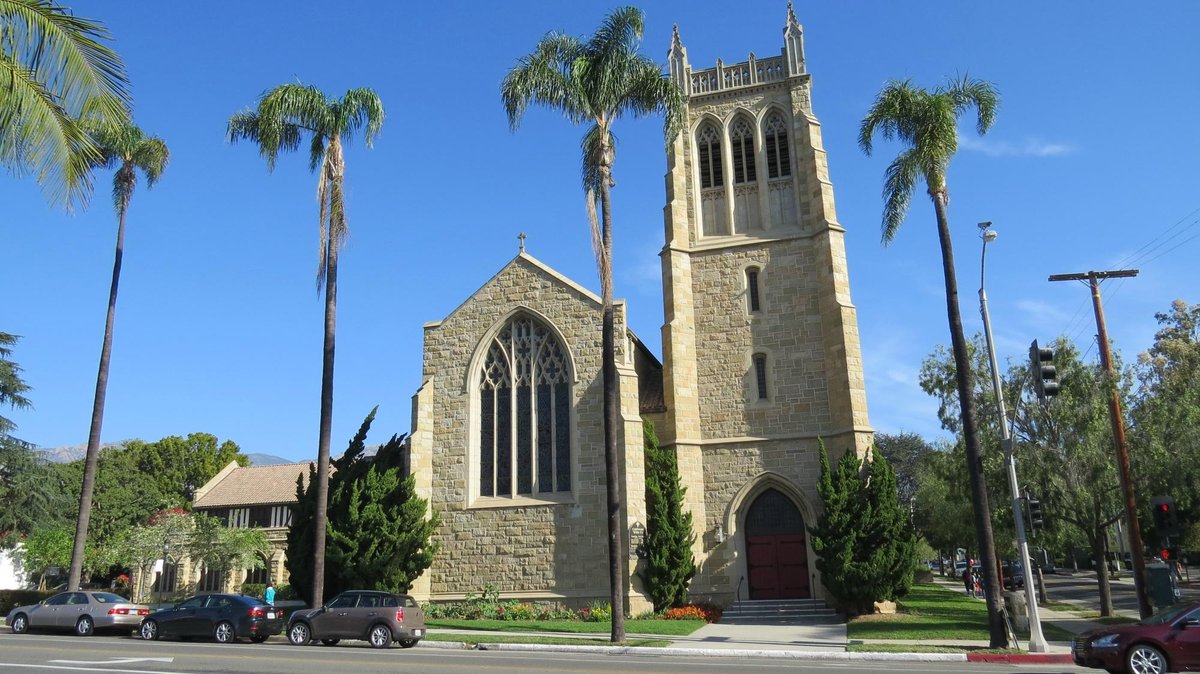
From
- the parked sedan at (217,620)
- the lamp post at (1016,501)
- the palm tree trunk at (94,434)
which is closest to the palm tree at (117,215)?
the palm tree trunk at (94,434)

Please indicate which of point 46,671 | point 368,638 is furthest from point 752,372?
point 46,671

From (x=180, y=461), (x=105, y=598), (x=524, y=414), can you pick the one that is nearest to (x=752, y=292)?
(x=524, y=414)

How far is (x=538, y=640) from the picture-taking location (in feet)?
65.3

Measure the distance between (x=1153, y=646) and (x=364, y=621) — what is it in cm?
1567

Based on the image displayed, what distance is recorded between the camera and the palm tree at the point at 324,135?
24688 millimetres

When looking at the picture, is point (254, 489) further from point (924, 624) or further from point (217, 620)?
point (924, 624)

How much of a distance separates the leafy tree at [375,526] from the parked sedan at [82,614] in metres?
5.76

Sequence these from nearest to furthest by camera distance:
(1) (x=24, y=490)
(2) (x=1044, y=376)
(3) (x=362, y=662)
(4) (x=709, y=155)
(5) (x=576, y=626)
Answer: (3) (x=362, y=662) → (2) (x=1044, y=376) → (5) (x=576, y=626) → (4) (x=709, y=155) → (1) (x=24, y=490)

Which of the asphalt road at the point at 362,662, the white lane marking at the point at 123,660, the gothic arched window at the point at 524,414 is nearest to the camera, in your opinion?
the asphalt road at the point at 362,662

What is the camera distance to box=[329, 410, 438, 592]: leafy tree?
85.5 feet

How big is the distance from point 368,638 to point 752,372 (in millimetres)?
15394

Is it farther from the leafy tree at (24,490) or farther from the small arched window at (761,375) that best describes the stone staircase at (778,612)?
the leafy tree at (24,490)

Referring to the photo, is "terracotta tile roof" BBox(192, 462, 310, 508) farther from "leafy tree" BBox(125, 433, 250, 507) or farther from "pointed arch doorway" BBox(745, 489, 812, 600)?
"pointed arch doorway" BBox(745, 489, 812, 600)

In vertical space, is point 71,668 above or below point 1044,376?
below
